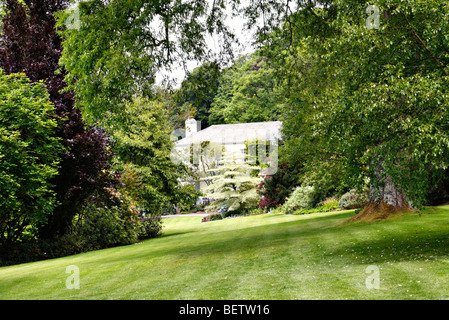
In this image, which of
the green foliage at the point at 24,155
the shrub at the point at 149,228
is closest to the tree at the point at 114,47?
the green foliage at the point at 24,155

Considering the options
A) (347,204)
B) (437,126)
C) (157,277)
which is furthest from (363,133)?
(347,204)

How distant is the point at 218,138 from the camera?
175 ft

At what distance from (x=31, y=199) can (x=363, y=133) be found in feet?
36.8

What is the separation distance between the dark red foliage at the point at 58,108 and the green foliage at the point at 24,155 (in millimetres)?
763

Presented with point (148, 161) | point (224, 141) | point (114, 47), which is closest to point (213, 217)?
point (148, 161)

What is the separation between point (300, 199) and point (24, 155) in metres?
18.2

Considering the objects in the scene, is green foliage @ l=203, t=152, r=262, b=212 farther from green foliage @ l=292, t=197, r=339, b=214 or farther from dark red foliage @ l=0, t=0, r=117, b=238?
dark red foliage @ l=0, t=0, r=117, b=238

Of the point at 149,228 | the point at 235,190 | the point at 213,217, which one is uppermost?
the point at 235,190

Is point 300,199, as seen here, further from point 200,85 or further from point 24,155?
point 24,155

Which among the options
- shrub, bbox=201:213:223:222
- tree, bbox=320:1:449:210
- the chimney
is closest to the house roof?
the chimney

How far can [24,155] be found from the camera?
1338cm

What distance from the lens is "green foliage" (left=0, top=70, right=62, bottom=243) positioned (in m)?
13.0

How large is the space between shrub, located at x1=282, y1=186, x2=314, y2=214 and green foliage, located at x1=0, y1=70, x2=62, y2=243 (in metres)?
16.0
